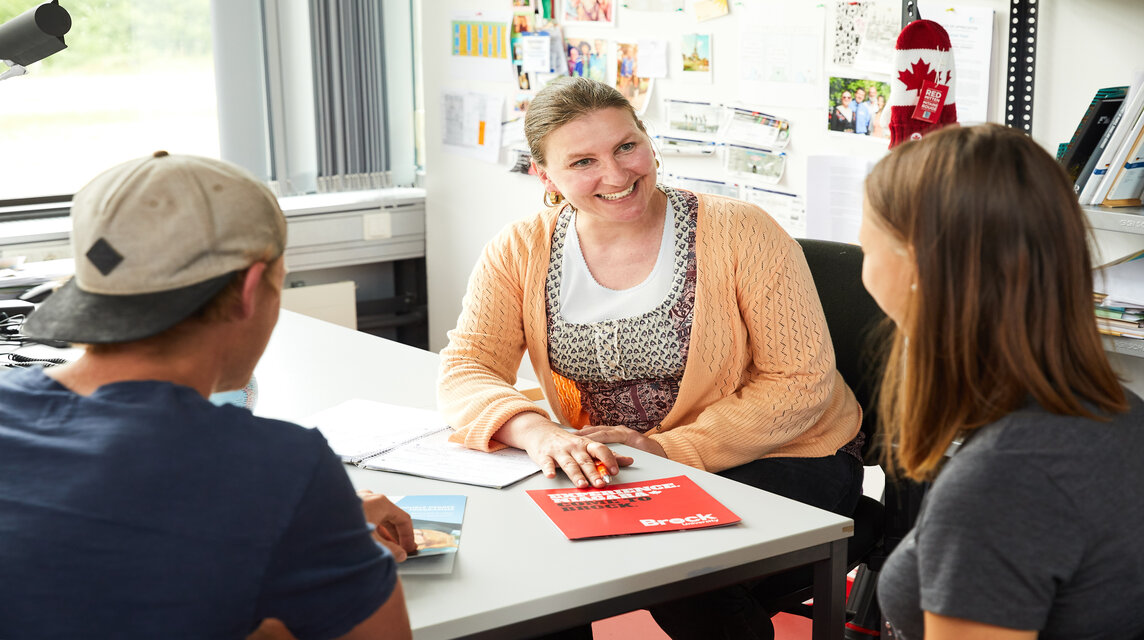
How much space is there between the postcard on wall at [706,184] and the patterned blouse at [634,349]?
991 mm

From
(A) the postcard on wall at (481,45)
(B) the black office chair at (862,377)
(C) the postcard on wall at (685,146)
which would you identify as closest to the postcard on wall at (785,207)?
(C) the postcard on wall at (685,146)

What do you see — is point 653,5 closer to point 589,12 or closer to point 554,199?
point 589,12

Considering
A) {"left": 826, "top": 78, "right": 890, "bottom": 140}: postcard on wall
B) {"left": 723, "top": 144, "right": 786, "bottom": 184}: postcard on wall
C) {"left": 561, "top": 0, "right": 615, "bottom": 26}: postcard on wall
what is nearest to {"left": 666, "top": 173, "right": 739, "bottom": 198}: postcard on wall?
{"left": 723, "top": 144, "right": 786, "bottom": 184}: postcard on wall

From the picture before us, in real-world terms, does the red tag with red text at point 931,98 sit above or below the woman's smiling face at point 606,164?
above

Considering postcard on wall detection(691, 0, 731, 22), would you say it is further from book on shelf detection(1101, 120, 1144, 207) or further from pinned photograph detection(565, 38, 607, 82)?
book on shelf detection(1101, 120, 1144, 207)

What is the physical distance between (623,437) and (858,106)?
124 cm

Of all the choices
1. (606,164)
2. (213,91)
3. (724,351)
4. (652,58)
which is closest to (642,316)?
(724,351)

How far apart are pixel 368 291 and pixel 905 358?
326 cm

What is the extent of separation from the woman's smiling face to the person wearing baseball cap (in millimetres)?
999

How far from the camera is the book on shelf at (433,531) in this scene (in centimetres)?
123

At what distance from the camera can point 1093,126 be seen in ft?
6.28

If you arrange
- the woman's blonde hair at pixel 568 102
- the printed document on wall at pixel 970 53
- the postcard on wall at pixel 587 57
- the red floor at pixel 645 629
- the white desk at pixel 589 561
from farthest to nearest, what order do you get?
the postcard on wall at pixel 587 57 < the red floor at pixel 645 629 < the printed document on wall at pixel 970 53 < the woman's blonde hair at pixel 568 102 < the white desk at pixel 589 561

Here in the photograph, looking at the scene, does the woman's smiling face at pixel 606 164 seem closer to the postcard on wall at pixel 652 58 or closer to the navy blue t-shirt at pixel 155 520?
the navy blue t-shirt at pixel 155 520

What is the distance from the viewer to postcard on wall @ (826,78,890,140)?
2.51 metres
